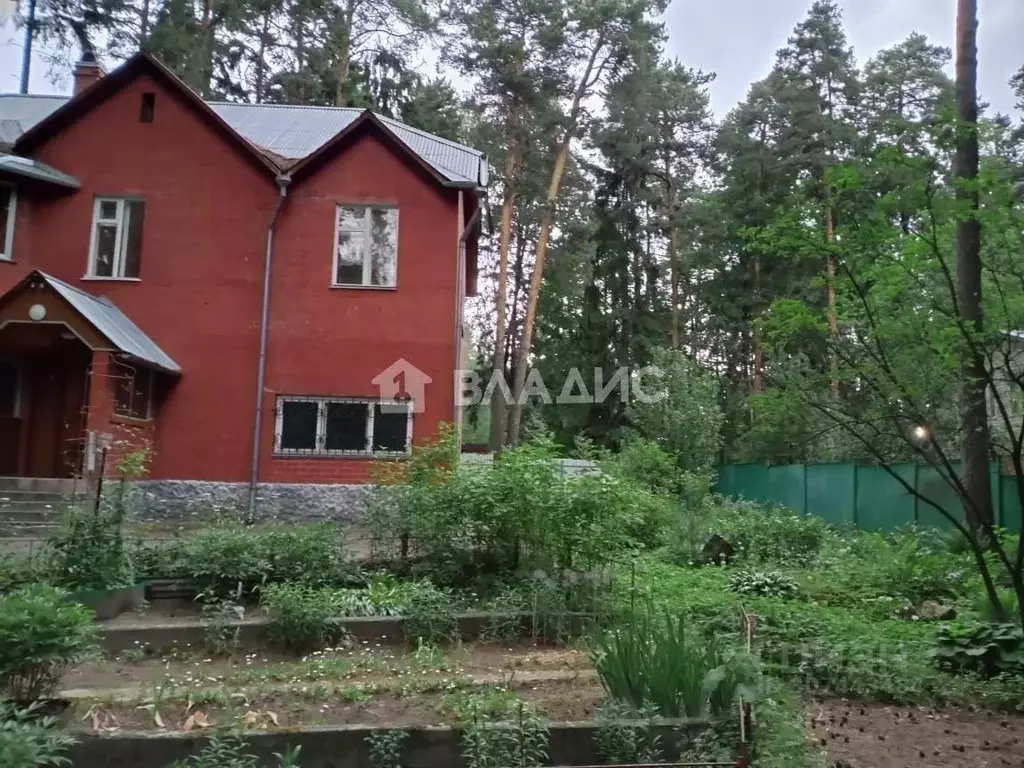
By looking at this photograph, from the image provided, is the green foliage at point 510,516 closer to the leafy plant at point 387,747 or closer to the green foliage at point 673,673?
the green foliage at point 673,673

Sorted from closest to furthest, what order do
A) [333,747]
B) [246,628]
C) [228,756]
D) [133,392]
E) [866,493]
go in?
[228,756] < [333,747] < [246,628] < [133,392] < [866,493]

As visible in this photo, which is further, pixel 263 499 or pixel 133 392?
pixel 263 499

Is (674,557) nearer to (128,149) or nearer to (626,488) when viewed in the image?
(626,488)

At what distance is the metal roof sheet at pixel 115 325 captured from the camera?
39.5 ft

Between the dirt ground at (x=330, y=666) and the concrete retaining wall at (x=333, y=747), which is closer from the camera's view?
the concrete retaining wall at (x=333, y=747)

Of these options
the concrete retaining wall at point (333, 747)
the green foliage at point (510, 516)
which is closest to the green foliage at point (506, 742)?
the concrete retaining wall at point (333, 747)

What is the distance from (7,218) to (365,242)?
598 cm

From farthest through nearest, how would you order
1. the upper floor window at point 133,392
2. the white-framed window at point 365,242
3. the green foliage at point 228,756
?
the white-framed window at point 365,242 < the upper floor window at point 133,392 < the green foliage at point 228,756

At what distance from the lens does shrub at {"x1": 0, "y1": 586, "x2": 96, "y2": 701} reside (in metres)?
4.82

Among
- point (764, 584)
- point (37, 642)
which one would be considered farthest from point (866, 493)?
point (37, 642)

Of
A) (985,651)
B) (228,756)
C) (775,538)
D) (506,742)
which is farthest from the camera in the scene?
(775,538)

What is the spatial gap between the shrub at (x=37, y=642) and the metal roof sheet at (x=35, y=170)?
10.7 meters

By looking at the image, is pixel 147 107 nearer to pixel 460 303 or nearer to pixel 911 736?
pixel 460 303

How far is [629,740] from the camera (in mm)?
4430
